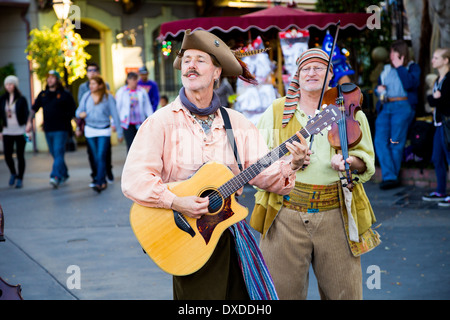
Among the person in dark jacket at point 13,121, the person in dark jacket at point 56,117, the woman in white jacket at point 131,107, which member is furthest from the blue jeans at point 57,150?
the woman in white jacket at point 131,107

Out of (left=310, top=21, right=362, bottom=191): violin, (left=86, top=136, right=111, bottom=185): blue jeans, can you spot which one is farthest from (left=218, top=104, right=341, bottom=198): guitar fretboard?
(left=86, top=136, right=111, bottom=185): blue jeans

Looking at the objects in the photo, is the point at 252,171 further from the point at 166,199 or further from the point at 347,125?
the point at 347,125

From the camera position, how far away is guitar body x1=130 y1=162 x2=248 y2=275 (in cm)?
306

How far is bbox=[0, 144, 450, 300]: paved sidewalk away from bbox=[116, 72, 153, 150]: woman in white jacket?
1.30m

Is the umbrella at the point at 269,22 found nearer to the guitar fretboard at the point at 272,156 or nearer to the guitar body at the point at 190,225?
the guitar fretboard at the point at 272,156

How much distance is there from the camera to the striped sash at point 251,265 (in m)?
3.14

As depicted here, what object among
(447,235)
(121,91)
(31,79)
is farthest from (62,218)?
(31,79)

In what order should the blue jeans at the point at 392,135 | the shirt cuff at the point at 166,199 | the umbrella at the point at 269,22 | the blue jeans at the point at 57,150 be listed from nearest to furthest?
the shirt cuff at the point at 166,199, the blue jeans at the point at 392,135, the umbrella at the point at 269,22, the blue jeans at the point at 57,150

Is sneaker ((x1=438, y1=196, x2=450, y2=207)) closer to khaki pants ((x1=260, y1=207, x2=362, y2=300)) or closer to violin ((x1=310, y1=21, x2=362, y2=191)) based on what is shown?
khaki pants ((x1=260, y1=207, x2=362, y2=300))

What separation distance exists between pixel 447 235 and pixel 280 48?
5.50 m

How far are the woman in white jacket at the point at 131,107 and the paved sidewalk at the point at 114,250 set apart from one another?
1296mm

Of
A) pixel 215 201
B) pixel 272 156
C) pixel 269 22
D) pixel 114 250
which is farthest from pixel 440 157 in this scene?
pixel 215 201

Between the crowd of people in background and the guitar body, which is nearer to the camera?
the guitar body

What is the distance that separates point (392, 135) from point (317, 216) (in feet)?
20.5
